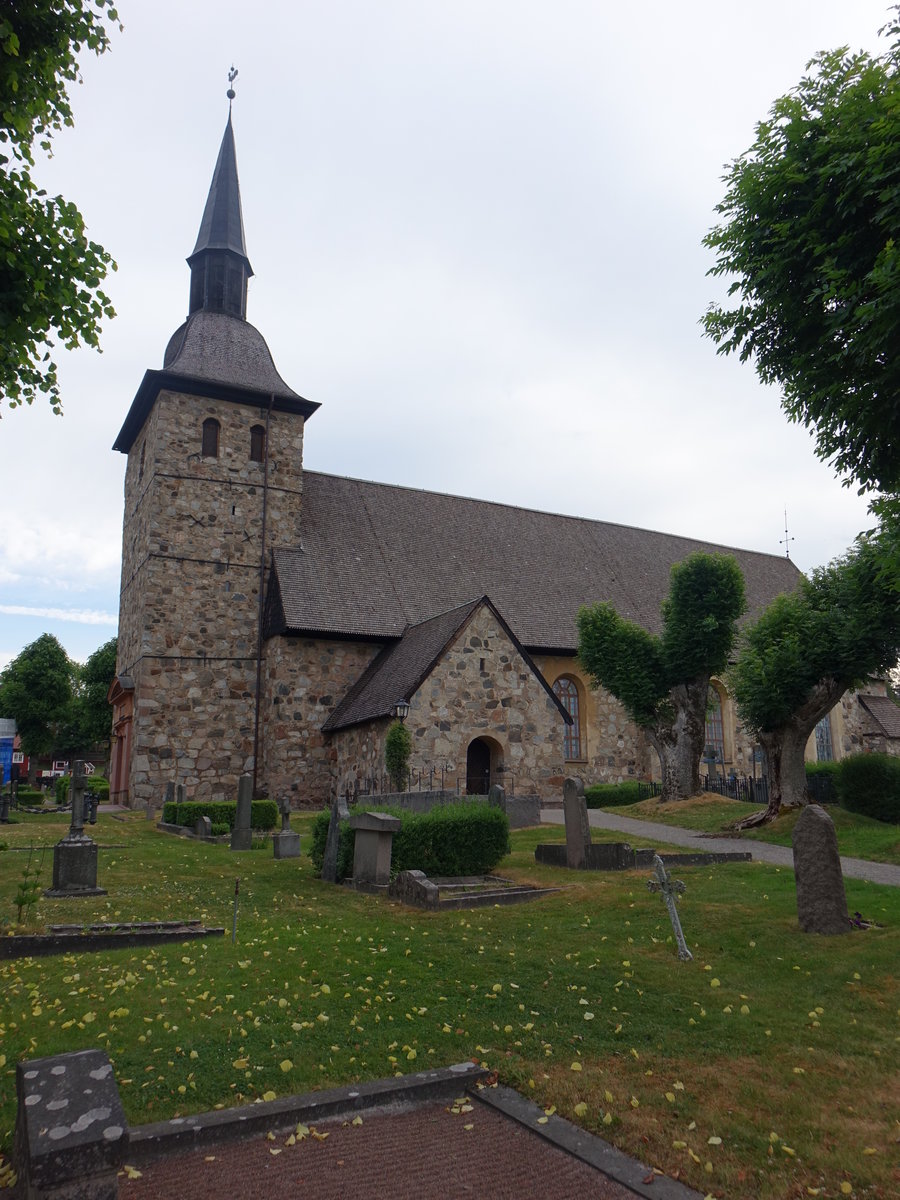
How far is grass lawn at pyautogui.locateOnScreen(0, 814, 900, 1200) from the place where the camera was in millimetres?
4441

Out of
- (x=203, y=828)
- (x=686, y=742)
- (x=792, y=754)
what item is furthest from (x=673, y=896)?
(x=686, y=742)

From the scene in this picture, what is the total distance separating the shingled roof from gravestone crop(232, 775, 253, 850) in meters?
8.01

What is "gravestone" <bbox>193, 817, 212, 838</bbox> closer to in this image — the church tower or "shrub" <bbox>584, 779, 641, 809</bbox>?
the church tower

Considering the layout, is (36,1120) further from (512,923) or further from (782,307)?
(782,307)

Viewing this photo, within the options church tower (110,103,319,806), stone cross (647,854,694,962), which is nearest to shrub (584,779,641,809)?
church tower (110,103,319,806)

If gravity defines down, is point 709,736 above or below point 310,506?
below

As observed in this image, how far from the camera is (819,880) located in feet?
27.9

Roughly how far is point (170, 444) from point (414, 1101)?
2338 cm

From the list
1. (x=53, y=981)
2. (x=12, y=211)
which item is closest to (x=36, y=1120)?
(x=53, y=981)

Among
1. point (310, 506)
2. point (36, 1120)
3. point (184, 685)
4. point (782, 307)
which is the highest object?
point (310, 506)

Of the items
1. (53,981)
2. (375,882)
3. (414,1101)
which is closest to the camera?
(414,1101)

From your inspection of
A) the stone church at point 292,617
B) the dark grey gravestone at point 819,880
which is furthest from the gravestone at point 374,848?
the stone church at point 292,617

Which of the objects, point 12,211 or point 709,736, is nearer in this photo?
point 12,211

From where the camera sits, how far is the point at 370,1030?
5.73 m
